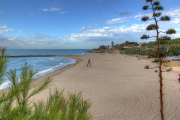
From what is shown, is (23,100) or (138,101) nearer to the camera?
(23,100)

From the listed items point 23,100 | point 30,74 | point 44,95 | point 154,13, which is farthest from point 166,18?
point 44,95

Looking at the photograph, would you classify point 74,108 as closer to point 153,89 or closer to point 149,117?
point 149,117

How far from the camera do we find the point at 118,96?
25.1 feet

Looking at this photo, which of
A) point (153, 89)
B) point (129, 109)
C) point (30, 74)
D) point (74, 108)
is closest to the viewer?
point (30, 74)

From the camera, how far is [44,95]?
7.87m

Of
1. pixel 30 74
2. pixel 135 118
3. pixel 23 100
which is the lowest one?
pixel 135 118

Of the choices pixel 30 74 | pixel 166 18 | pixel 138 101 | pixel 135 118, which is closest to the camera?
pixel 30 74

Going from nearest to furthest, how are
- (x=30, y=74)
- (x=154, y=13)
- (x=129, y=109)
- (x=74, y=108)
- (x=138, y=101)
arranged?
1. (x=30, y=74)
2. (x=74, y=108)
3. (x=154, y=13)
4. (x=129, y=109)
5. (x=138, y=101)

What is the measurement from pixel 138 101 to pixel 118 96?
132cm

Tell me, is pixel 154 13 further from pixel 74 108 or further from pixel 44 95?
pixel 44 95

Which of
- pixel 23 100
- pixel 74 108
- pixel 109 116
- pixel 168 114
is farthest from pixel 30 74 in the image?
pixel 168 114

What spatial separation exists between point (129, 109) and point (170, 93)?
4086 millimetres

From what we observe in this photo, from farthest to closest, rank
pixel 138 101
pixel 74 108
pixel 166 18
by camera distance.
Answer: pixel 138 101
pixel 166 18
pixel 74 108

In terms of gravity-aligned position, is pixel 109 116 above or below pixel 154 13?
below
